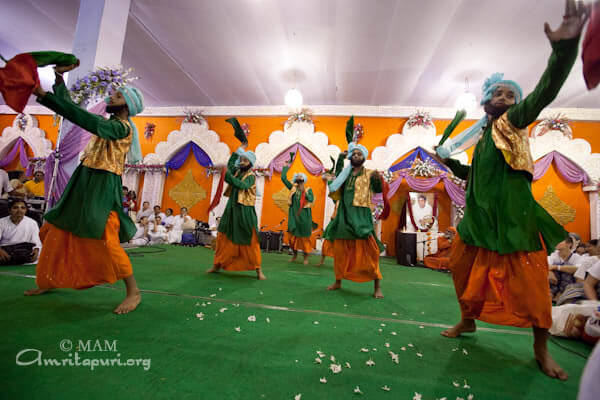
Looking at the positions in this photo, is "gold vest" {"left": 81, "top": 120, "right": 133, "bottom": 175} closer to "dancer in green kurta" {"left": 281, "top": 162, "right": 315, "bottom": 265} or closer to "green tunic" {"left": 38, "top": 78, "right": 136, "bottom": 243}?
"green tunic" {"left": 38, "top": 78, "right": 136, "bottom": 243}

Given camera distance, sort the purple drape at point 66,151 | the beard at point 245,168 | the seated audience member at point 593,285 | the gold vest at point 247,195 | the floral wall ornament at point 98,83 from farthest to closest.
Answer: the purple drape at point 66,151
the floral wall ornament at point 98,83
the beard at point 245,168
the gold vest at point 247,195
the seated audience member at point 593,285

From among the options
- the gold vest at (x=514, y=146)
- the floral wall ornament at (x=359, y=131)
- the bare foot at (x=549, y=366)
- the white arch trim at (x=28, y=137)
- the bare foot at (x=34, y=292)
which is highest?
the floral wall ornament at (x=359, y=131)

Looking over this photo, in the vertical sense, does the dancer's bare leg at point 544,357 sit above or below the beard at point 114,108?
below

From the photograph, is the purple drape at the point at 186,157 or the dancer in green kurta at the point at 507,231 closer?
the dancer in green kurta at the point at 507,231

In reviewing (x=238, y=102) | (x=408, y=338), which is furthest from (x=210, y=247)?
(x=408, y=338)

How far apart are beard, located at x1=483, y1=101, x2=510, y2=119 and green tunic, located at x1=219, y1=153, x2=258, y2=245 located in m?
2.67

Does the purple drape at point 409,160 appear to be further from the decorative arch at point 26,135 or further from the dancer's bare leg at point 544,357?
the decorative arch at point 26,135

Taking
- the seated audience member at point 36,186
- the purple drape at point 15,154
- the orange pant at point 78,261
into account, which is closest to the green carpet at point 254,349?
the orange pant at point 78,261

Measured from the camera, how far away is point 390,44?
579 centimetres

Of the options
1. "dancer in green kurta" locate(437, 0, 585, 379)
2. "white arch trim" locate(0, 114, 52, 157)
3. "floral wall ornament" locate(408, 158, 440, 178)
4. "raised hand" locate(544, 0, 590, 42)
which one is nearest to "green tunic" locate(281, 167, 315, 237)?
"floral wall ornament" locate(408, 158, 440, 178)

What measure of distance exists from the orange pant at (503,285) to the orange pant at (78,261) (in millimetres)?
2484

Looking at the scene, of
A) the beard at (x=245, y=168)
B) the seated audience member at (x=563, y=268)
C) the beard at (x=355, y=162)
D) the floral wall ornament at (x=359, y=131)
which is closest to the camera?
the beard at (x=355, y=162)

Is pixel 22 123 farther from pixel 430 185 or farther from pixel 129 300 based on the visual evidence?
pixel 430 185

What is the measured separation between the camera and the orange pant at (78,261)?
1972mm
